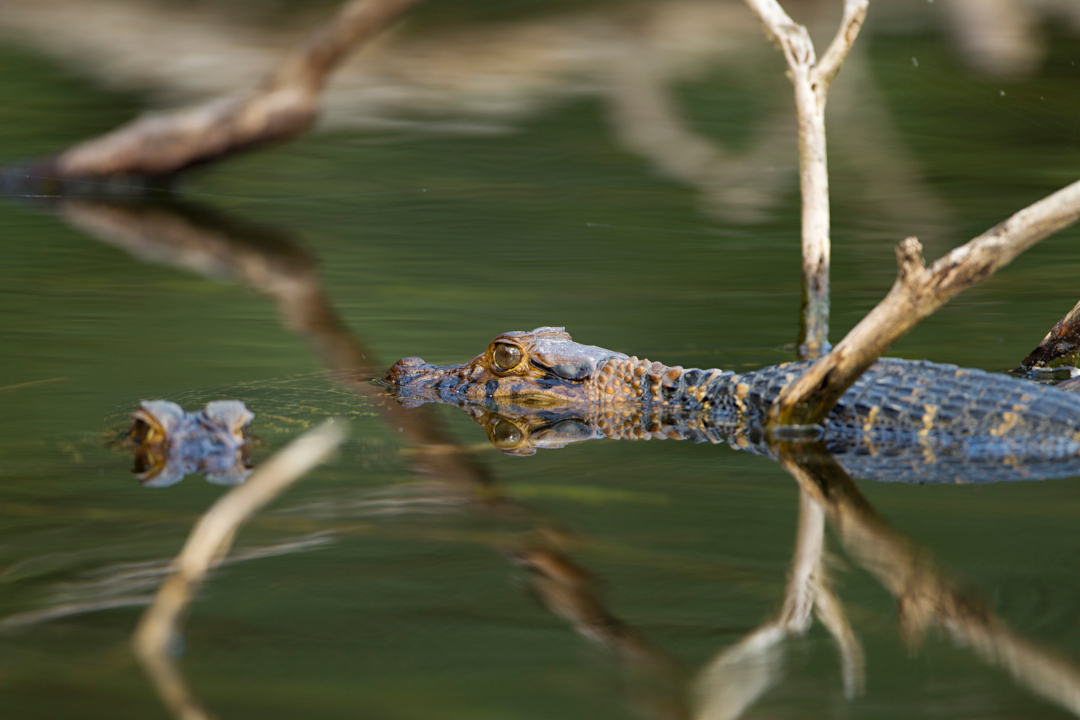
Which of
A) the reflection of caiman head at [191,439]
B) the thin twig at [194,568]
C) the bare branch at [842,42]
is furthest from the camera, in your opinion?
the bare branch at [842,42]

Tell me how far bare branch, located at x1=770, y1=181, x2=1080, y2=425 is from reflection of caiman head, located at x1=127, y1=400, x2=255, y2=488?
87.3 inches

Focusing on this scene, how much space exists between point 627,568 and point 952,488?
4.56ft

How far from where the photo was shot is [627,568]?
3.49 metres

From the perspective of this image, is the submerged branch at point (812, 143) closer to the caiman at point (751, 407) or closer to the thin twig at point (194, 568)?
the caiman at point (751, 407)

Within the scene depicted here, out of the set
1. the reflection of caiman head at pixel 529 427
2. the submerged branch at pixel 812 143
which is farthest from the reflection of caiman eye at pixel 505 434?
the submerged branch at pixel 812 143

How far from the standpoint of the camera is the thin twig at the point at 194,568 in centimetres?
201

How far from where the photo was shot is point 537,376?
5637mm

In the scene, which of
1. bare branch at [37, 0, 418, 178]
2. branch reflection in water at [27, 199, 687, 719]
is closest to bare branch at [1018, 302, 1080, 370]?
branch reflection in water at [27, 199, 687, 719]

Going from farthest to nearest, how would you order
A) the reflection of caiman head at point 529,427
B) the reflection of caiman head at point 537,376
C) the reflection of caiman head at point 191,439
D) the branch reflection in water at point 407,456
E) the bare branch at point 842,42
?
the bare branch at point 842,42 → the reflection of caiman head at point 537,376 → the reflection of caiman head at point 529,427 → the reflection of caiman head at point 191,439 → the branch reflection in water at point 407,456

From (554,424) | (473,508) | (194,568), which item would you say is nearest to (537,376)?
(554,424)

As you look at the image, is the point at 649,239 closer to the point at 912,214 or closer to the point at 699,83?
the point at 912,214

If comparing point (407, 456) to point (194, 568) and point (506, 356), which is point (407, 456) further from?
point (194, 568)

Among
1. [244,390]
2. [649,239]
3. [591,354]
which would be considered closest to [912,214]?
[649,239]

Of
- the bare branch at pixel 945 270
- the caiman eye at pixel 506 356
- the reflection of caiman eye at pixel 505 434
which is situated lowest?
the reflection of caiman eye at pixel 505 434
